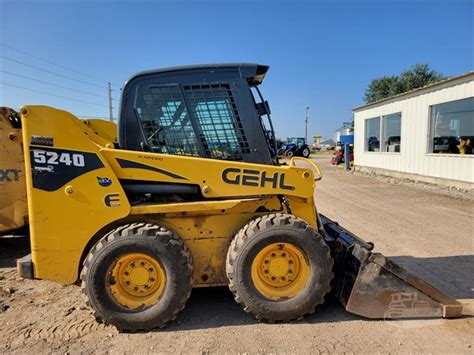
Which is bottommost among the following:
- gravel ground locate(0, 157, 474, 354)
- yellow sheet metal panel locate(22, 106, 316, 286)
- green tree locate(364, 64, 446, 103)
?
gravel ground locate(0, 157, 474, 354)

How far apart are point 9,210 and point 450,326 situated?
6181 millimetres

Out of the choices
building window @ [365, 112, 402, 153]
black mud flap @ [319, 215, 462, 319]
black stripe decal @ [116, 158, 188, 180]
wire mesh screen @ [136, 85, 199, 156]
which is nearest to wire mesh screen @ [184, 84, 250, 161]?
wire mesh screen @ [136, 85, 199, 156]

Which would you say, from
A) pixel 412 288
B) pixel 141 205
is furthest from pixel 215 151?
pixel 412 288

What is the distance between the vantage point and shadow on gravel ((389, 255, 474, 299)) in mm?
4168

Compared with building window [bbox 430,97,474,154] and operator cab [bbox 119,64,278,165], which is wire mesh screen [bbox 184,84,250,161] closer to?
operator cab [bbox 119,64,278,165]

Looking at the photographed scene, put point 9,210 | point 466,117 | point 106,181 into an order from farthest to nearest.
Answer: point 466,117, point 9,210, point 106,181

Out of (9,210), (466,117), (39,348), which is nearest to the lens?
(39,348)

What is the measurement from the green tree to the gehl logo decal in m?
50.0

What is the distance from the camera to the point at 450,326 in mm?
3277

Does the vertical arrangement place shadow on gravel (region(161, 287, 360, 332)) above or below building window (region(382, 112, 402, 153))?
below

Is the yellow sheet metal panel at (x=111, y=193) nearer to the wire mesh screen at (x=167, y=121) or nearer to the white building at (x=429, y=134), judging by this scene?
the wire mesh screen at (x=167, y=121)

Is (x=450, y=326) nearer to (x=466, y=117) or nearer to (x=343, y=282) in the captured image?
(x=343, y=282)

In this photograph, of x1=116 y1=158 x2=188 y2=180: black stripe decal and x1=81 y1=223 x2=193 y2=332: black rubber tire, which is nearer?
x1=81 y1=223 x2=193 y2=332: black rubber tire

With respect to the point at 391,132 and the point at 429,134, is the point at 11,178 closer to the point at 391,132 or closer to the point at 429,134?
the point at 429,134
